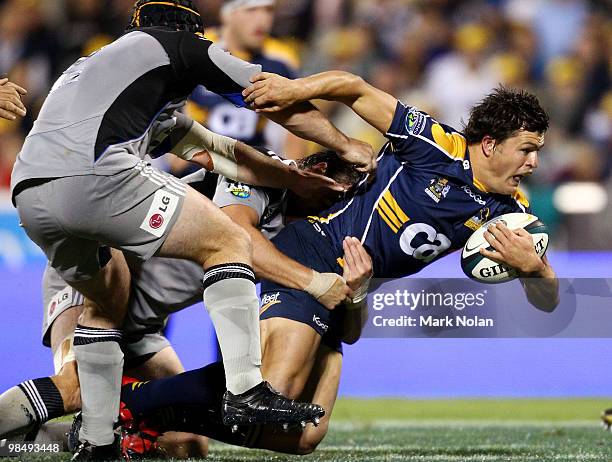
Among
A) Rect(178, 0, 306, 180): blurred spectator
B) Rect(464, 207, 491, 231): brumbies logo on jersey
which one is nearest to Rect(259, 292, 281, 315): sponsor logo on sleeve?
Rect(464, 207, 491, 231): brumbies logo on jersey

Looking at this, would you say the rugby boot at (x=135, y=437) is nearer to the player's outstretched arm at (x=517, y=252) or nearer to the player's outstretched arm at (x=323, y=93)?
the player's outstretched arm at (x=323, y=93)

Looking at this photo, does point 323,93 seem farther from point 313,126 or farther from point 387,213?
point 387,213

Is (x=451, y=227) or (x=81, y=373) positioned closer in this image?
(x=81, y=373)

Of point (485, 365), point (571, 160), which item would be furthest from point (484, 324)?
point (571, 160)

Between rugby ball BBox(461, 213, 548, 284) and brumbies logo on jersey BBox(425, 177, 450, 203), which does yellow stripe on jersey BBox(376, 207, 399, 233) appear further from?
rugby ball BBox(461, 213, 548, 284)

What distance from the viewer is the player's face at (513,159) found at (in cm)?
455

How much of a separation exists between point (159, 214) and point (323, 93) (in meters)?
1.00

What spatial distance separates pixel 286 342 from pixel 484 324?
5.65 feet

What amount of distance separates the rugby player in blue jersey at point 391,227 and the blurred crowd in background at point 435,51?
488 centimetres

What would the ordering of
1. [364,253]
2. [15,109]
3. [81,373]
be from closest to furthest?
[15,109]
[81,373]
[364,253]

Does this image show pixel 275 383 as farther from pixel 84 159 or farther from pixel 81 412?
pixel 84 159

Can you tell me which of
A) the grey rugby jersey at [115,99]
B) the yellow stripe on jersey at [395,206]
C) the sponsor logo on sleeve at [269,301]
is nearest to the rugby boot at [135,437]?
the sponsor logo on sleeve at [269,301]

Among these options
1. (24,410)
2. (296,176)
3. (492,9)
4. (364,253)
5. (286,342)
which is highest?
(492,9)

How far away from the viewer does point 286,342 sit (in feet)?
14.7
